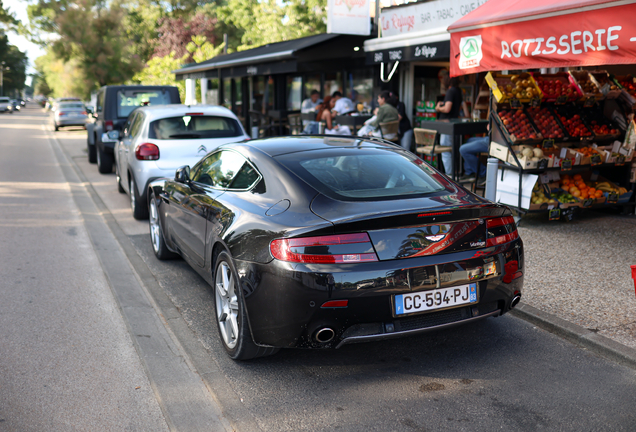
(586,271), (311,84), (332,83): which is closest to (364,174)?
(586,271)

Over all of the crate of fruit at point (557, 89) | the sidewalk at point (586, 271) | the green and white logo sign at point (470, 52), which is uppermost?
the green and white logo sign at point (470, 52)

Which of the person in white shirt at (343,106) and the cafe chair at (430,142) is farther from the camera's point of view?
the person in white shirt at (343,106)

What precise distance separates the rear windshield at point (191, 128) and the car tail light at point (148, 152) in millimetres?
209

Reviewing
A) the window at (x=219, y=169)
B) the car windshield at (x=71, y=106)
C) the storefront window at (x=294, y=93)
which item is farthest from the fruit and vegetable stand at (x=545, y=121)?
the car windshield at (x=71, y=106)

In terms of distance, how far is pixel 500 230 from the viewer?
3.78 metres

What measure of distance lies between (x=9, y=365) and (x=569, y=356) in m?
3.74

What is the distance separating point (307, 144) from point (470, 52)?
10.7ft

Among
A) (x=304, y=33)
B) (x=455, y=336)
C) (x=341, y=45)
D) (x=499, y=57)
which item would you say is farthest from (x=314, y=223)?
(x=304, y=33)

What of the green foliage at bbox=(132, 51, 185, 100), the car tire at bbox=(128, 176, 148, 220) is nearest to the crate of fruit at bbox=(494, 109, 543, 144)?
the car tire at bbox=(128, 176, 148, 220)

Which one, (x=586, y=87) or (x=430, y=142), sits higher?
(x=586, y=87)

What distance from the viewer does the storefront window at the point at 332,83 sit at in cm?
1689

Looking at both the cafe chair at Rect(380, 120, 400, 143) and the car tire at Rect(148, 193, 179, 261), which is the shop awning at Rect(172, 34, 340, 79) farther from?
the car tire at Rect(148, 193, 179, 261)

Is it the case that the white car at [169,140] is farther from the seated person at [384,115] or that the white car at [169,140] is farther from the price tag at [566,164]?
the price tag at [566,164]

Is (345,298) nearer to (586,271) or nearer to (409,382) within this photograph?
(409,382)
